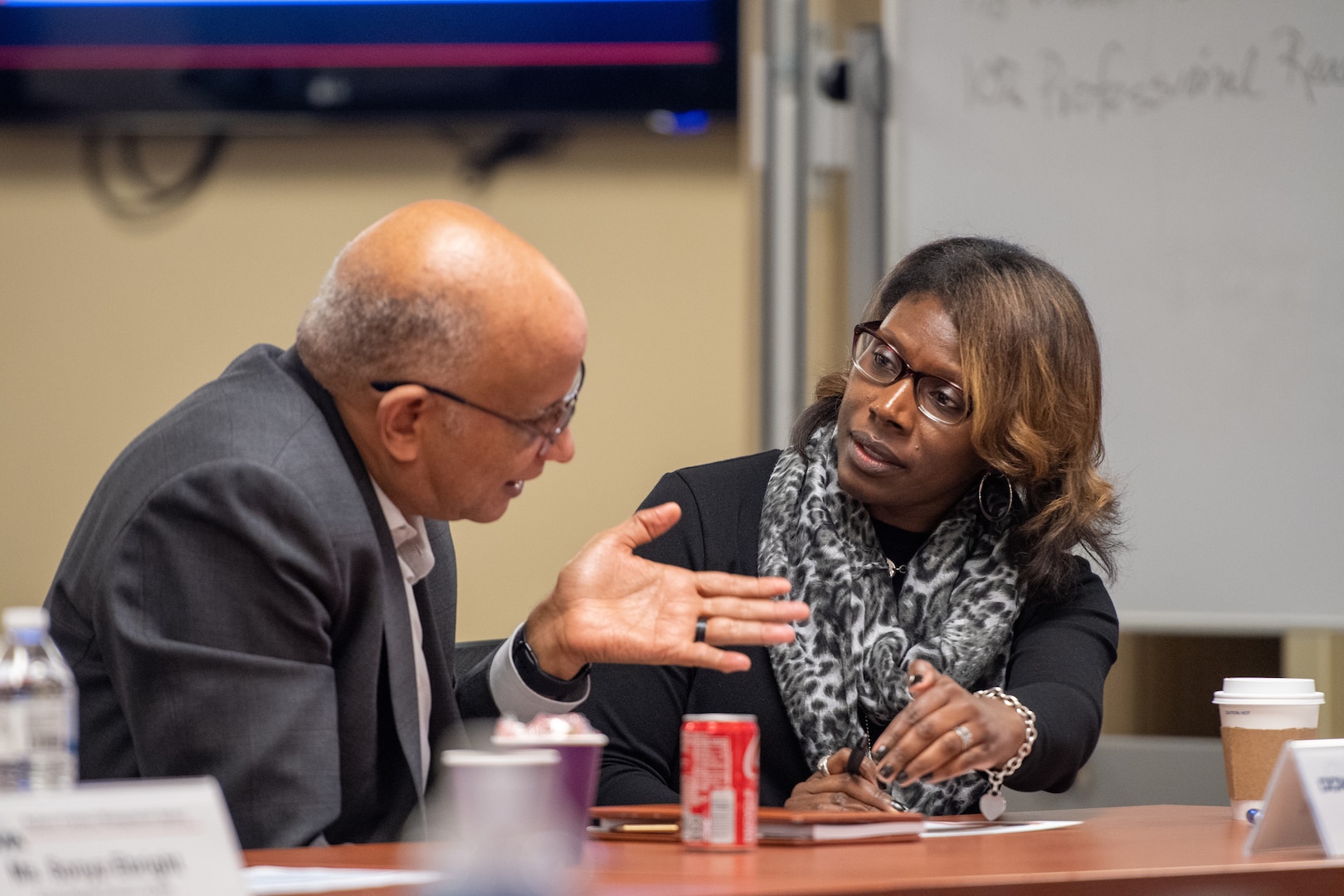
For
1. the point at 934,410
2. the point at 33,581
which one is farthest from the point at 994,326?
the point at 33,581

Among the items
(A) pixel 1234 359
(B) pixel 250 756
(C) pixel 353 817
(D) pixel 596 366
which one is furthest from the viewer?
(D) pixel 596 366

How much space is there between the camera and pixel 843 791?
4.99 feet

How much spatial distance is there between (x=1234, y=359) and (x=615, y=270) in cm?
122

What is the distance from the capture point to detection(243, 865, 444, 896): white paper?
95 cm

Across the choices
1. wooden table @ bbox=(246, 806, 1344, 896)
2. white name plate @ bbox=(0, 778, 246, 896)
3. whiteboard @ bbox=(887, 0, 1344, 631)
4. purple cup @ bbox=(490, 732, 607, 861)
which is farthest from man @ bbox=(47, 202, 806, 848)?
whiteboard @ bbox=(887, 0, 1344, 631)

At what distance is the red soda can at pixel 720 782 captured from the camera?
1133mm

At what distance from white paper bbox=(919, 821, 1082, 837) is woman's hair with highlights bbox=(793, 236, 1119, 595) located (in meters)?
0.44

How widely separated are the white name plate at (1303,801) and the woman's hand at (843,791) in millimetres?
392

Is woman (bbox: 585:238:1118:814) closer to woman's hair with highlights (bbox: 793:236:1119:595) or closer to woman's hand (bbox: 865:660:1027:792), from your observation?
woman's hair with highlights (bbox: 793:236:1119:595)

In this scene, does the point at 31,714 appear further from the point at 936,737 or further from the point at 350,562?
the point at 936,737

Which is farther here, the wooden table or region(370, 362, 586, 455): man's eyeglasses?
region(370, 362, 586, 455): man's eyeglasses

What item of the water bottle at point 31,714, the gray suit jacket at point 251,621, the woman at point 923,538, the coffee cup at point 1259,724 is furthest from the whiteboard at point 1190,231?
the water bottle at point 31,714

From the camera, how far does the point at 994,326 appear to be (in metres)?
1.85

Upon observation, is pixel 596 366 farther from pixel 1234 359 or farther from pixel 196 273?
pixel 1234 359
